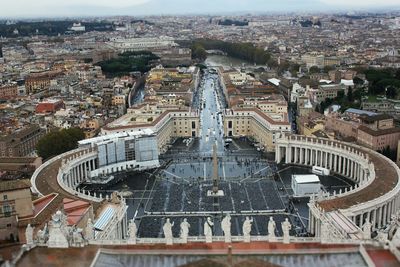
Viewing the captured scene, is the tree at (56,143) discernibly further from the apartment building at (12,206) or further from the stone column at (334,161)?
the apartment building at (12,206)

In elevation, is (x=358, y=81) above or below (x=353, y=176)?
above

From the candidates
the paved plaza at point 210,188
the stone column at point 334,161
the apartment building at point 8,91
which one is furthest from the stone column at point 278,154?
the apartment building at point 8,91

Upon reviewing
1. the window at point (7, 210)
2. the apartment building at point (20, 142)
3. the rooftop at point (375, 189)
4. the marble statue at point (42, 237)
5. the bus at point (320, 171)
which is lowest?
the bus at point (320, 171)

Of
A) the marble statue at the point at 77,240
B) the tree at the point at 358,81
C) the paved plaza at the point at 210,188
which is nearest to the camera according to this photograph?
the marble statue at the point at 77,240

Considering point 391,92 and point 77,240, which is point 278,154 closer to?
point 391,92

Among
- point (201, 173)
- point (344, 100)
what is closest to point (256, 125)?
point (201, 173)

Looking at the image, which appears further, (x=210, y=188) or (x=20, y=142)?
(x=20, y=142)
